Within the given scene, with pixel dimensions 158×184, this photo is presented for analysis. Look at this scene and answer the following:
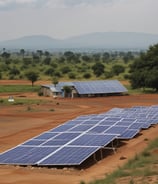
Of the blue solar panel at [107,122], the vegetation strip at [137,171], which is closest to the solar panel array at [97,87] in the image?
the blue solar panel at [107,122]

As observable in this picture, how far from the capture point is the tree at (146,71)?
260ft

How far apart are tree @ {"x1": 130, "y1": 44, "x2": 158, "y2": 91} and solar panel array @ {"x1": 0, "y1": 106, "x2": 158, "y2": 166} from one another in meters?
35.0

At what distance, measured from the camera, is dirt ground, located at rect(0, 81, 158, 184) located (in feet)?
83.9

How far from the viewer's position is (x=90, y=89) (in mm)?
77750

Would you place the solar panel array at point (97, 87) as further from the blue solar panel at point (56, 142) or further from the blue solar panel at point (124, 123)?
the blue solar panel at point (56, 142)

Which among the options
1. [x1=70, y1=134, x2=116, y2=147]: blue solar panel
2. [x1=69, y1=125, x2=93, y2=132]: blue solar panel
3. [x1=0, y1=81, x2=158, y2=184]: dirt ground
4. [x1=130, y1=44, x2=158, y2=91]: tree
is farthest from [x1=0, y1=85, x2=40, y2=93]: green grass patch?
[x1=70, y1=134, x2=116, y2=147]: blue solar panel

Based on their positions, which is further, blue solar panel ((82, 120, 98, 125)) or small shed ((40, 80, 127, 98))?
small shed ((40, 80, 127, 98))

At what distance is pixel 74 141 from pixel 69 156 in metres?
3.94

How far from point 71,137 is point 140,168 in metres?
9.16

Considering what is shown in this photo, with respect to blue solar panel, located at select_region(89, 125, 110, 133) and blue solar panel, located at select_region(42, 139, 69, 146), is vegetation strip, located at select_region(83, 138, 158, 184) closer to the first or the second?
blue solar panel, located at select_region(42, 139, 69, 146)

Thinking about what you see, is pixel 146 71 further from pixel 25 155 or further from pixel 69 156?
pixel 69 156

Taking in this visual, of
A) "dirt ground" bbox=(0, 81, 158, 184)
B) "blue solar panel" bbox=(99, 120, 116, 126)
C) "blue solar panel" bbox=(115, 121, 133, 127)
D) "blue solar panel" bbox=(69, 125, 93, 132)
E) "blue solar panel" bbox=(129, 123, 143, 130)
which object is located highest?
"blue solar panel" bbox=(99, 120, 116, 126)

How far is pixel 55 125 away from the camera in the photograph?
4666cm

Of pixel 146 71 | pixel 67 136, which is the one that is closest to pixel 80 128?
pixel 67 136
